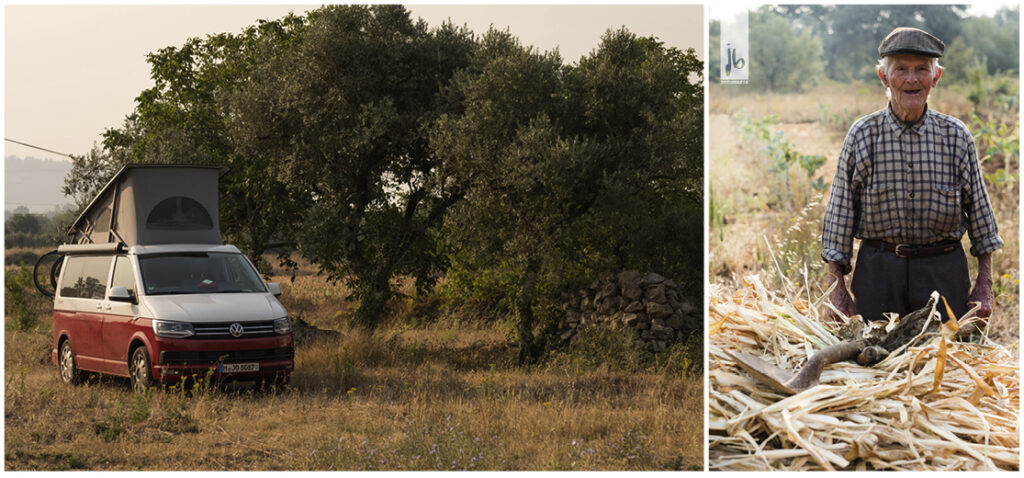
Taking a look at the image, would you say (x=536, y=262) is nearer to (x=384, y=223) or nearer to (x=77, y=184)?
(x=384, y=223)

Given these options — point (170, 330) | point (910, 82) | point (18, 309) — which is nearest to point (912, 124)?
point (910, 82)

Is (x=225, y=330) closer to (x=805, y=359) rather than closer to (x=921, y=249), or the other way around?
(x=921, y=249)

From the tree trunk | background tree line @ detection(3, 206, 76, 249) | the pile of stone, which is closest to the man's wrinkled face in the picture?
the pile of stone

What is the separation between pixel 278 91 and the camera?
18750 mm

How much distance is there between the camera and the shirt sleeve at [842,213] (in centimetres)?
445

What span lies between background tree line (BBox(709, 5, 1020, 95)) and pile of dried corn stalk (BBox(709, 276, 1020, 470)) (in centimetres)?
152

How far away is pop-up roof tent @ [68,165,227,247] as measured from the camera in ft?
42.3

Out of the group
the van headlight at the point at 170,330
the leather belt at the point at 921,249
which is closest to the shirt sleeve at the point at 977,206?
the leather belt at the point at 921,249

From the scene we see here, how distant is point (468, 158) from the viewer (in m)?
16.6


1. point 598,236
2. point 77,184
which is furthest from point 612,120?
point 77,184

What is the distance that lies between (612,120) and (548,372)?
15.8ft

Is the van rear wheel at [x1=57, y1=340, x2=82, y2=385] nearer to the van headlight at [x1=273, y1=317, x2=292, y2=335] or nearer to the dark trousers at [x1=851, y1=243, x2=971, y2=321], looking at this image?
the van headlight at [x1=273, y1=317, x2=292, y2=335]

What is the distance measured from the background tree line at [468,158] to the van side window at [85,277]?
532 cm

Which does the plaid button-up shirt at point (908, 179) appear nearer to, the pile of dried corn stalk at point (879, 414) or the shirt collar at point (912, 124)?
the shirt collar at point (912, 124)
